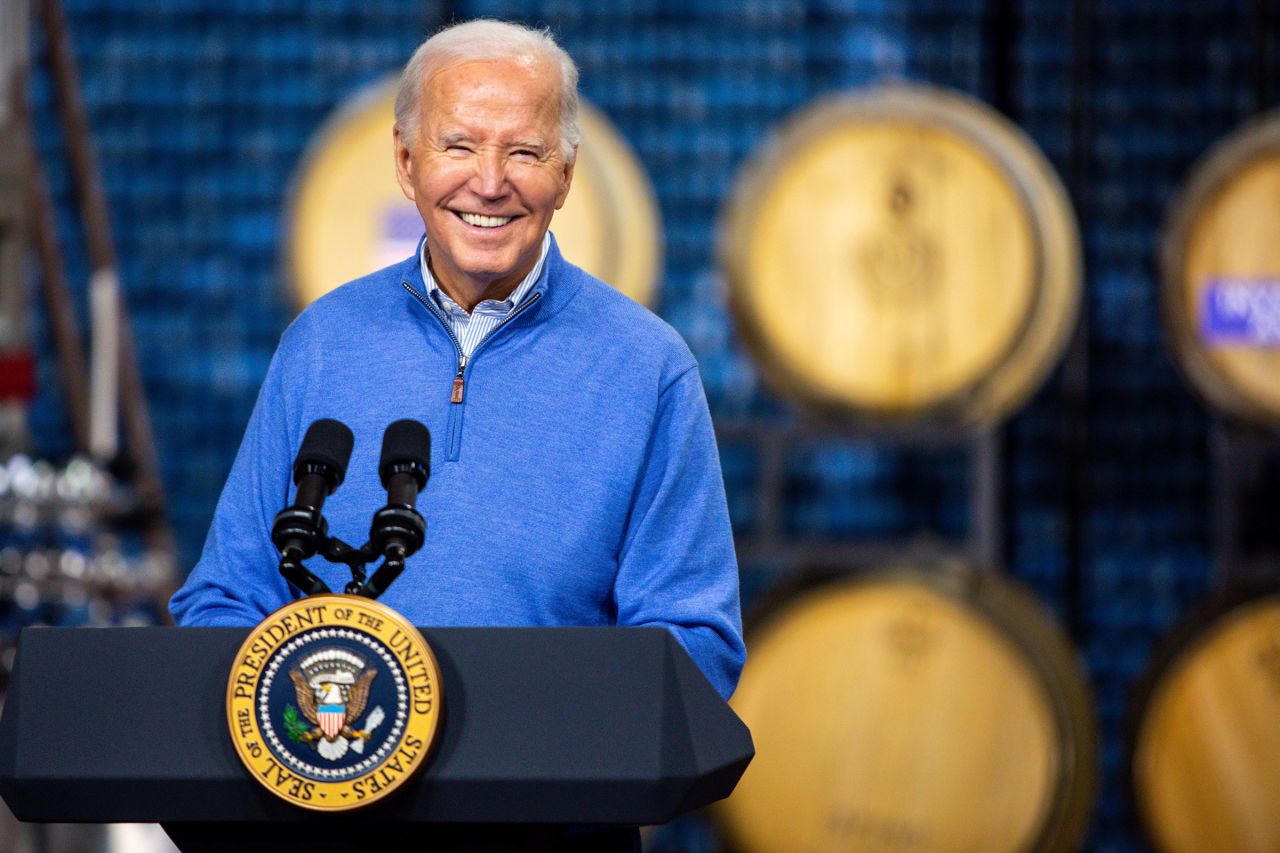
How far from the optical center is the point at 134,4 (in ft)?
13.3

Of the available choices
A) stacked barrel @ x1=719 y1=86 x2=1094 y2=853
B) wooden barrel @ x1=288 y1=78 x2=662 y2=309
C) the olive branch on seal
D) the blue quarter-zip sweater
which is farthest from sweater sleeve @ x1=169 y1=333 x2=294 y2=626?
wooden barrel @ x1=288 y1=78 x2=662 y2=309

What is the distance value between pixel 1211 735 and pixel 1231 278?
31.0 inches

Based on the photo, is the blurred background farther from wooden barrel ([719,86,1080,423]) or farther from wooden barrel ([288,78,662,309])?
wooden barrel ([719,86,1080,423])

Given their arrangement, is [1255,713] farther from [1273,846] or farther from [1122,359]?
[1122,359]

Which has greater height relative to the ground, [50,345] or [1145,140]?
[1145,140]

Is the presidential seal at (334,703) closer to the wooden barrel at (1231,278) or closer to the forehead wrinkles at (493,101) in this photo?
the forehead wrinkles at (493,101)

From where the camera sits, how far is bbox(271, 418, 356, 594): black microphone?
100cm

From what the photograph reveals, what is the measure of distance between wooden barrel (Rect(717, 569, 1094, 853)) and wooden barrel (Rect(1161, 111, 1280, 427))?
53 centimetres

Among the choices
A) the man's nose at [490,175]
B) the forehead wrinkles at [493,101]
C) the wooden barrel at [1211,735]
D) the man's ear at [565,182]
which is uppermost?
the forehead wrinkles at [493,101]

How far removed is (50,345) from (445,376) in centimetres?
300

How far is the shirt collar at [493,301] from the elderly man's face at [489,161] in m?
0.02

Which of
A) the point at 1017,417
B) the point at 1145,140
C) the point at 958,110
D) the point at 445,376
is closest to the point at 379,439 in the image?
the point at 445,376

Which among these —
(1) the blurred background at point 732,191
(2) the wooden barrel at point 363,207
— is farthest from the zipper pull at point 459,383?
(1) the blurred background at point 732,191

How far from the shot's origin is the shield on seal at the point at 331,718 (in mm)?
955
